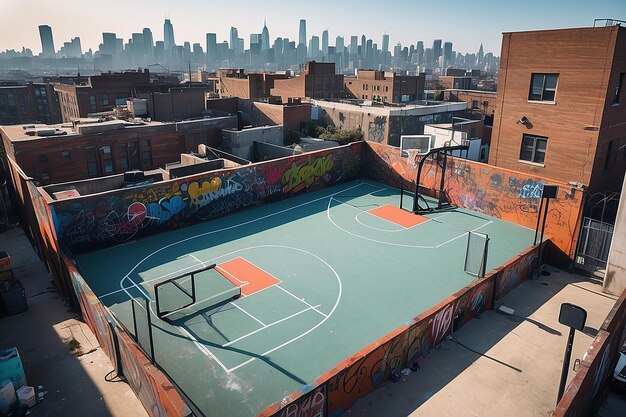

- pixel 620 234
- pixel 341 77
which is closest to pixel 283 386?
pixel 620 234

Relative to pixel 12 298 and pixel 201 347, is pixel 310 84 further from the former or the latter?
pixel 201 347

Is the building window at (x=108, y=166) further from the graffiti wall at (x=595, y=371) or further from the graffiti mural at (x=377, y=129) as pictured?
the graffiti wall at (x=595, y=371)

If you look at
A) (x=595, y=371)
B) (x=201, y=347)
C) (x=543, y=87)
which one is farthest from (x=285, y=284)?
(x=543, y=87)

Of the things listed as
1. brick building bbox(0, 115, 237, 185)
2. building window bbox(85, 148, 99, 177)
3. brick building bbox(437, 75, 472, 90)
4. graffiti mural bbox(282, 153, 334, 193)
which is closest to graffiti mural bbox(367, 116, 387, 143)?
graffiti mural bbox(282, 153, 334, 193)

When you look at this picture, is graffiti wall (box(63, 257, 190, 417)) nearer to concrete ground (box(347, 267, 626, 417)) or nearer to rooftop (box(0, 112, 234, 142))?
concrete ground (box(347, 267, 626, 417))

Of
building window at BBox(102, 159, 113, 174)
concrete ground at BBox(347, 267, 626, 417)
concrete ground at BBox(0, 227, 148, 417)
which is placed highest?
building window at BBox(102, 159, 113, 174)

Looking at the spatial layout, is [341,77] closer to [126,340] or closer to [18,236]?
[18,236]
